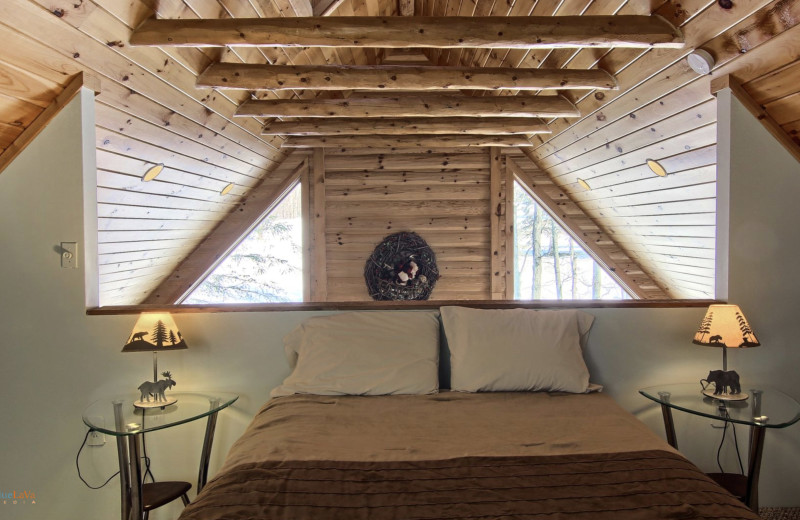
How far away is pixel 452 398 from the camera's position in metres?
1.96

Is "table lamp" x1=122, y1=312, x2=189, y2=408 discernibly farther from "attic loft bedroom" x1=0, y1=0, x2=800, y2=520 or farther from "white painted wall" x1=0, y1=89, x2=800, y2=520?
"white painted wall" x1=0, y1=89, x2=800, y2=520

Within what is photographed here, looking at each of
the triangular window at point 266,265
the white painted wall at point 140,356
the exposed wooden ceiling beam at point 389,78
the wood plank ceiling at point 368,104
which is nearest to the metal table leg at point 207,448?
the white painted wall at point 140,356

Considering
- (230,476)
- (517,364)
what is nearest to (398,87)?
(517,364)

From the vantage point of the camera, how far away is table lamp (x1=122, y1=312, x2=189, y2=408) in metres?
1.95

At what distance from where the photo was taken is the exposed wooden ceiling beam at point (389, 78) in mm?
2633

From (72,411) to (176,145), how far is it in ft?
5.17

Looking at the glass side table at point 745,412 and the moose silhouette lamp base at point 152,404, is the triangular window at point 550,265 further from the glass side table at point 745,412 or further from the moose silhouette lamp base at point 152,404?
the moose silhouette lamp base at point 152,404

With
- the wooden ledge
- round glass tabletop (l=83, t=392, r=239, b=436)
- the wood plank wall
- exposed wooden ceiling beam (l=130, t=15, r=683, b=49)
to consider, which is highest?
exposed wooden ceiling beam (l=130, t=15, r=683, b=49)

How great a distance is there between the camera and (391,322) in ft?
7.06

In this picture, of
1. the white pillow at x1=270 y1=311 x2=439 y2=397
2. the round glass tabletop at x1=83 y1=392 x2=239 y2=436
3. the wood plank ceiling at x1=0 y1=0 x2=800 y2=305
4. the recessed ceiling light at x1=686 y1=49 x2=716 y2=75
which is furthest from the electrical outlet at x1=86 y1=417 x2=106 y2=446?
the recessed ceiling light at x1=686 y1=49 x2=716 y2=75

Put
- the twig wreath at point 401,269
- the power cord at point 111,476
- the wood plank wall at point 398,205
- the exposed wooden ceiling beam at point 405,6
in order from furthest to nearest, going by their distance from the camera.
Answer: the wood plank wall at point 398,205 < the twig wreath at point 401,269 < the exposed wooden ceiling beam at point 405,6 < the power cord at point 111,476

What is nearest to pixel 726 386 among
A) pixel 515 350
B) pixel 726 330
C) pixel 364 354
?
pixel 726 330

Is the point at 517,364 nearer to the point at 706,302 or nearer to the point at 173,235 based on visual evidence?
the point at 706,302

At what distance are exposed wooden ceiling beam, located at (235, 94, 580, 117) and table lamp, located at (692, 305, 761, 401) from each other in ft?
5.38
